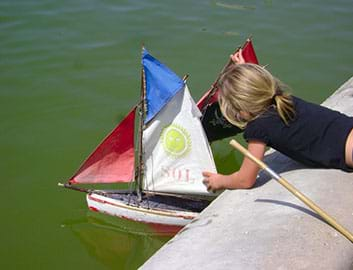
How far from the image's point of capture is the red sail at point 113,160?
4.75 meters

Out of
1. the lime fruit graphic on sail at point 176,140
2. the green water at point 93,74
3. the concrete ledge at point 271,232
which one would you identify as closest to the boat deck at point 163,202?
the green water at point 93,74

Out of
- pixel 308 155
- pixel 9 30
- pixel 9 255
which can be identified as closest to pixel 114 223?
pixel 9 255

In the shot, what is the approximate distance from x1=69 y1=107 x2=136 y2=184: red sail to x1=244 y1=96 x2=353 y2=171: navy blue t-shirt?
67.0 inches

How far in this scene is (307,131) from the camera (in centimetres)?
334

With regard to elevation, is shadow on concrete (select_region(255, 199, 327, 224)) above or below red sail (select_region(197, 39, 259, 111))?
below

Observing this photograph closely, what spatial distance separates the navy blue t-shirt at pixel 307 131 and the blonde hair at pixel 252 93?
6 centimetres

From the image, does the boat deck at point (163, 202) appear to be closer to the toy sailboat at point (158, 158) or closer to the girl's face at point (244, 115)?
the toy sailboat at point (158, 158)

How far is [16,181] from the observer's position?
18.7 feet

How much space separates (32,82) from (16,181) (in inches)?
90.2

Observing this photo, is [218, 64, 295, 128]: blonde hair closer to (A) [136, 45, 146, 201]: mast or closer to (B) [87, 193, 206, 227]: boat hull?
(A) [136, 45, 146, 201]: mast

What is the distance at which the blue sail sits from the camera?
14.8ft

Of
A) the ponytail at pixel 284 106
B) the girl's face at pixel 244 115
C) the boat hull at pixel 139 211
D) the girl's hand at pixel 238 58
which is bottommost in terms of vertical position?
the boat hull at pixel 139 211

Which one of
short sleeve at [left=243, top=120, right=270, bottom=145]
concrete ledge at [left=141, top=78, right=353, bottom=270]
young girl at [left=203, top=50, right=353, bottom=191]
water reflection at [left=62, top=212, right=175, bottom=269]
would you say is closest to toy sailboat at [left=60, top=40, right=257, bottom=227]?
water reflection at [left=62, top=212, right=175, bottom=269]

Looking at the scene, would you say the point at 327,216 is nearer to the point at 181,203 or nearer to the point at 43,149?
the point at 181,203
